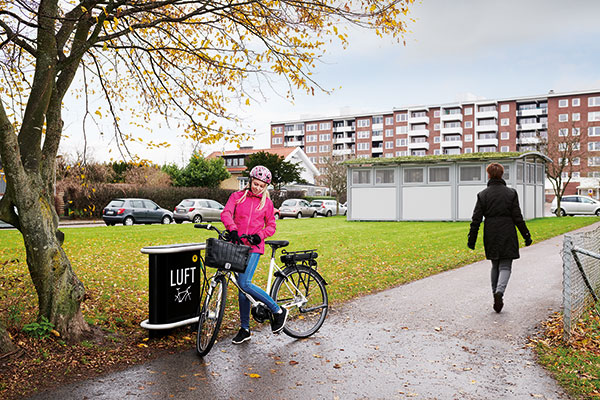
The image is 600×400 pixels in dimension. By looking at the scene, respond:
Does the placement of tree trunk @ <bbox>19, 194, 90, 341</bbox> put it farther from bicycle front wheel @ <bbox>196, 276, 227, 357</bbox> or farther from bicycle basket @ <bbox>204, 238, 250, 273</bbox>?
bicycle basket @ <bbox>204, 238, 250, 273</bbox>

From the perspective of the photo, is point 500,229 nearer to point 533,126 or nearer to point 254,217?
point 254,217

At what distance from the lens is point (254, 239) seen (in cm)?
539

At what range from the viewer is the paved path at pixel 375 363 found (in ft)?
14.2

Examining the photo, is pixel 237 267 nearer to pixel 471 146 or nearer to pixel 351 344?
pixel 351 344

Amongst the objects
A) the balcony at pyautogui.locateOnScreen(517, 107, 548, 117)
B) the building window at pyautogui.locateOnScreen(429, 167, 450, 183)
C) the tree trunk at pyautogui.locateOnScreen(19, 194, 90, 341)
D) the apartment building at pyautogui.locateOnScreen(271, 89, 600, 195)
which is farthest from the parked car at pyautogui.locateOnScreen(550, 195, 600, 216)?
the balcony at pyautogui.locateOnScreen(517, 107, 548, 117)

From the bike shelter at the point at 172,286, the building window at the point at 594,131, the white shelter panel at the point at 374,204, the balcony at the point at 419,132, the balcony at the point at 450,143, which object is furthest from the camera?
the balcony at the point at 419,132

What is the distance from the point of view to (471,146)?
99188 mm

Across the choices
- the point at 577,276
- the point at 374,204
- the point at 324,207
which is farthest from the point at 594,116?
the point at 577,276

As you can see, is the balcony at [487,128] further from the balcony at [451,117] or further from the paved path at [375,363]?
the paved path at [375,363]

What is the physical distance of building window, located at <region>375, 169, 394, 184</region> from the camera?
1229 inches

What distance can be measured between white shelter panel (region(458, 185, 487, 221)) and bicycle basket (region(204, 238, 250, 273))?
2574 centimetres

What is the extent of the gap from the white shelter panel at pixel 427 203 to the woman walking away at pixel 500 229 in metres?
22.8

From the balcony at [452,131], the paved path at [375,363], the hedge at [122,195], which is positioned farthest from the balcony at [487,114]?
the paved path at [375,363]

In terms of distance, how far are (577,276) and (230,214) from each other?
4085mm
